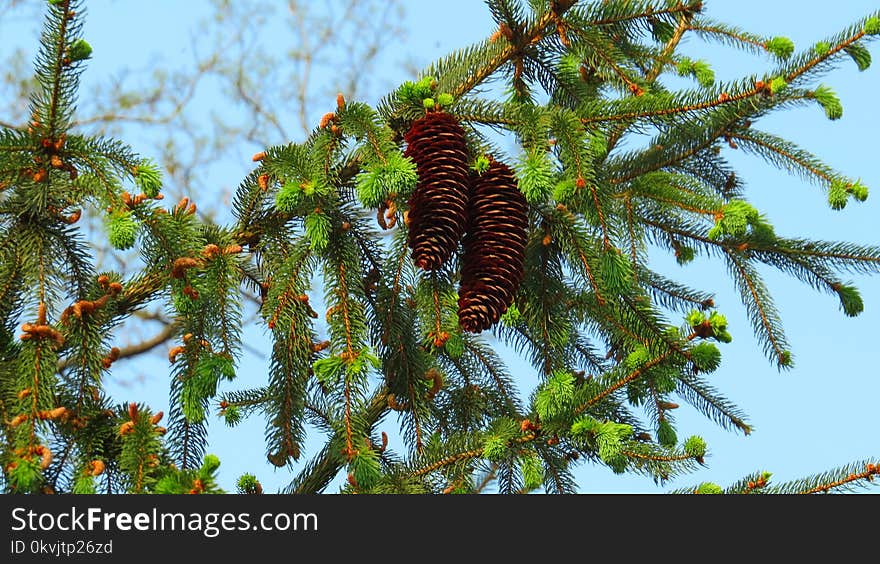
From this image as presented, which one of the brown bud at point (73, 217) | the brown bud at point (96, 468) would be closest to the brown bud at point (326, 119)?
the brown bud at point (73, 217)

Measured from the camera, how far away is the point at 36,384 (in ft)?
6.58

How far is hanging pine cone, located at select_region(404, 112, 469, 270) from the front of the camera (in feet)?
6.91

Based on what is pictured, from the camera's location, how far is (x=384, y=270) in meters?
2.44

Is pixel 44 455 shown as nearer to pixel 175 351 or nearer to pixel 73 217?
pixel 175 351

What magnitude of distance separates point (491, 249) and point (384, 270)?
1.22 feet

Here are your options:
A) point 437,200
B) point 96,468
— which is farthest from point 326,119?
point 96,468

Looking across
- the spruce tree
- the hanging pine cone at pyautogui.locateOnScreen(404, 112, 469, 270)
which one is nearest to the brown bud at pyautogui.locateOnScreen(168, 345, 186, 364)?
the spruce tree

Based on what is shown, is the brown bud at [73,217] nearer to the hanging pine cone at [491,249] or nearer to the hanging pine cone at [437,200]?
the hanging pine cone at [437,200]

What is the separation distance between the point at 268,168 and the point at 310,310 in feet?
1.18

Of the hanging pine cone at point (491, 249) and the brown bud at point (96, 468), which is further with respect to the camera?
the hanging pine cone at point (491, 249)

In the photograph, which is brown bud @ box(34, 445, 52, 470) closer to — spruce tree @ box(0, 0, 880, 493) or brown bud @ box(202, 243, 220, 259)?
spruce tree @ box(0, 0, 880, 493)

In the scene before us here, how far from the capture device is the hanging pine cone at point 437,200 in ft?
6.91

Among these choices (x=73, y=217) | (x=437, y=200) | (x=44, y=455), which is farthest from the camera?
(x=73, y=217)

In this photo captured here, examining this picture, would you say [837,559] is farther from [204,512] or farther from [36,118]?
[36,118]
